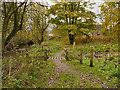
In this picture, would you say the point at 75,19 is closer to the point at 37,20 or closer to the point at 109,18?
the point at 109,18

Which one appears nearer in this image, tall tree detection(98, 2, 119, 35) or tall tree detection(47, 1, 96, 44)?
tall tree detection(47, 1, 96, 44)

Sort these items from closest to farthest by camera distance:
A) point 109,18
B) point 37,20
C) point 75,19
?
1. point 37,20
2. point 109,18
3. point 75,19

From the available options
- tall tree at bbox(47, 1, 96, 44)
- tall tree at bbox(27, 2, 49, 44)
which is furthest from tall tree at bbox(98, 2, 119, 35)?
tall tree at bbox(27, 2, 49, 44)

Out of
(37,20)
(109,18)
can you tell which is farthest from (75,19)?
(37,20)

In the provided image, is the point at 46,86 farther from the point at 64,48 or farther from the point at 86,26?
the point at 86,26

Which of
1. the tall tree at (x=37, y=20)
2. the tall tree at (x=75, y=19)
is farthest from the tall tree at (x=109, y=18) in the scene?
the tall tree at (x=37, y=20)

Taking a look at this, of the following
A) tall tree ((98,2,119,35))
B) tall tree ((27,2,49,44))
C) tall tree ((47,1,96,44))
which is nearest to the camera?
tall tree ((27,2,49,44))

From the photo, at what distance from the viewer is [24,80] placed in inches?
88.0

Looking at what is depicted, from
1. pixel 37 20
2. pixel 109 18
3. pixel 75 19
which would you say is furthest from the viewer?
pixel 75 19

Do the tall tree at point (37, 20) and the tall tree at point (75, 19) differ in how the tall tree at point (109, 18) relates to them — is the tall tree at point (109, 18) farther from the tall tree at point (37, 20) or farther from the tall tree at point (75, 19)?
the tall tree at point (37, 20)

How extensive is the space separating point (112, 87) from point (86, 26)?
344 cm

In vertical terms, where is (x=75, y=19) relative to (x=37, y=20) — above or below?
above

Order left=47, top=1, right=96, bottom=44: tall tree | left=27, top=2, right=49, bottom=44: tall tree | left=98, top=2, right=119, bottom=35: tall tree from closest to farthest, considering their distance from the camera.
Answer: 1. left=27, top=2, right=49, bottom=44: tall tree
2. left=47, top=1, right=96, bottom=44: tall tree
3. left=98, top=2, right=119, bottom=35: tall tree

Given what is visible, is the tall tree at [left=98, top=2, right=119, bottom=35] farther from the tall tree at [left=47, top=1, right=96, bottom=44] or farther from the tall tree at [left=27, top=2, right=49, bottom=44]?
the tall tree at [left=27, top=2, right=49, bottom=44]
